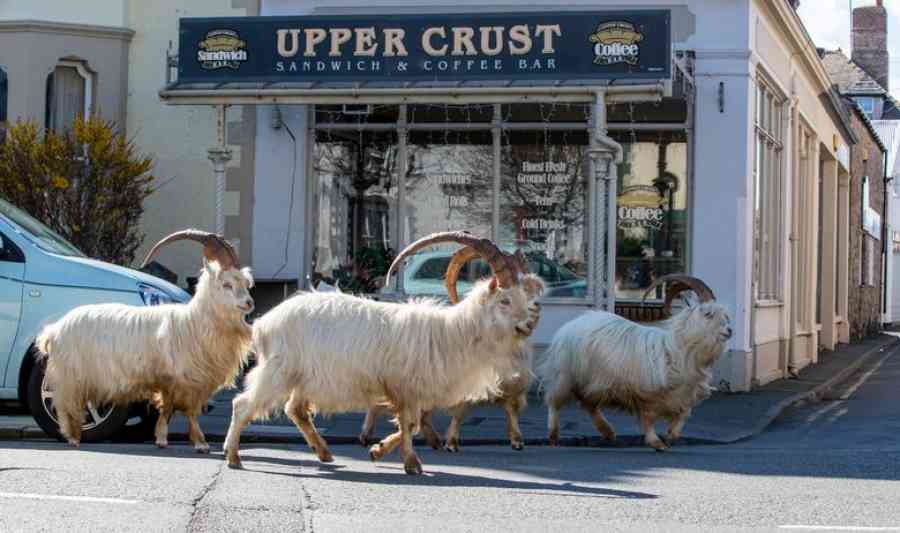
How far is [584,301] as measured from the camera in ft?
60.7

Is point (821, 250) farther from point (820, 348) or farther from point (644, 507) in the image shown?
point (644, 507)

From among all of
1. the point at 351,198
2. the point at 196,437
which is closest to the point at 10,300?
the point at 196,437

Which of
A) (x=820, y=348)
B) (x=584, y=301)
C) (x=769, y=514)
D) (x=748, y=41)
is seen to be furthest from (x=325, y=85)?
(x=820, y=348)

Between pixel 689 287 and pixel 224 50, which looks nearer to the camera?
pixel 689 287

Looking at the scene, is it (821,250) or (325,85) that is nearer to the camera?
(325,85)

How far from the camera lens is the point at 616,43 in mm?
16609

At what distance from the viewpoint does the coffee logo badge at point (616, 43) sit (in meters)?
16.5

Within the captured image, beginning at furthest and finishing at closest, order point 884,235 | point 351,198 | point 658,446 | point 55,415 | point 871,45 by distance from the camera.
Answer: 1. point 871,45
2. point 884,235
3. point 351,198
4. point 658,446
5. point 55,415

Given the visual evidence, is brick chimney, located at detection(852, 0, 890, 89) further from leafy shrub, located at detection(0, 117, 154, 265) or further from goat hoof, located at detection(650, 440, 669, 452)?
goat hoof, located at detection(650, 440, 669, 452)

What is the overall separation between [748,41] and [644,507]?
36.7 ft

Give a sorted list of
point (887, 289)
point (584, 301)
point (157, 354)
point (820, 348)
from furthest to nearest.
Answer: point (887, 289), point (820, 348), point (584, 301), point (157, 354)

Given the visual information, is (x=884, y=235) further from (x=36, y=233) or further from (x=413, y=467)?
(x=413, y=467)

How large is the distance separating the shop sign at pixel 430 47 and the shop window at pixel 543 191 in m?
2.57

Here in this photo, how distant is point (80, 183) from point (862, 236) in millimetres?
27543
